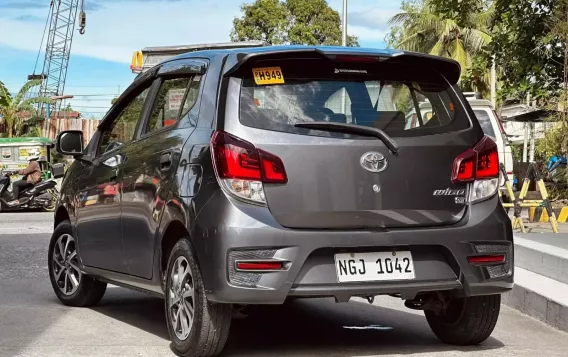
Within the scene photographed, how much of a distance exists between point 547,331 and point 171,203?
2.81 metres

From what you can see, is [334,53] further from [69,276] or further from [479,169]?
[69,276]

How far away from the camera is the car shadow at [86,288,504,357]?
608cm

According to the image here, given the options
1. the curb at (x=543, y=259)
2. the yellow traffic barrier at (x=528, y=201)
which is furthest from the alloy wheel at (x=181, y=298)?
the yellow traffic barrier at (x=528, y=201)

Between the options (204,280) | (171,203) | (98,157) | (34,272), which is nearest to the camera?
(204,280)

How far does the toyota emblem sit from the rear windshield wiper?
0.27 feet

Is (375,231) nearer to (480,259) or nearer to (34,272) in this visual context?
(480,259)

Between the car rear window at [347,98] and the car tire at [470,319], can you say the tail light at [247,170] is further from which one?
the car tire at [470,319]

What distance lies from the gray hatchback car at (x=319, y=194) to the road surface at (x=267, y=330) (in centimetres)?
35

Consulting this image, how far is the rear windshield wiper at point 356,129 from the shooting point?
17.9ft

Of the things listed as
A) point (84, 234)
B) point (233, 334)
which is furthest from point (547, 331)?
point (84, 234)

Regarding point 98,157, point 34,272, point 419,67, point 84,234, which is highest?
point 419,67

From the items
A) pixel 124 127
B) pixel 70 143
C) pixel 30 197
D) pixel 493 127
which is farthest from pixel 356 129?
pixel 30 197

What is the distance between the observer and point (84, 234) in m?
7.36

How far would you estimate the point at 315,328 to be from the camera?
22.7ft
